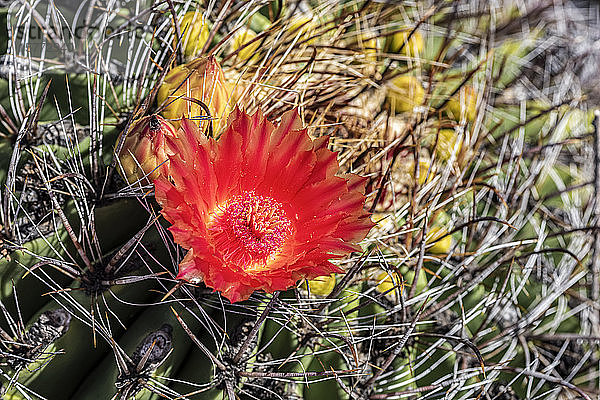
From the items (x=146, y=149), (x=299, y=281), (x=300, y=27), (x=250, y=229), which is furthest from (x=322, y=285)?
(x=300, y=27)

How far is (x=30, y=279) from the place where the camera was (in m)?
0.63

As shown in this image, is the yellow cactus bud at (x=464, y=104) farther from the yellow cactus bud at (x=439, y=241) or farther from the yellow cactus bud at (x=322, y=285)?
the yellow cactus bud at (x=322, y=285)

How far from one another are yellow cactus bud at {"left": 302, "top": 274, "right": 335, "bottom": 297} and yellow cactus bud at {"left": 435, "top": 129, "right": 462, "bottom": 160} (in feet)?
1.09

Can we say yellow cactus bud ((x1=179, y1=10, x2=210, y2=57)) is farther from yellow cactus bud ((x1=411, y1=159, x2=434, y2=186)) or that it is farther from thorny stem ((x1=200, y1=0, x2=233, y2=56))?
yellow cactus bud ((x1=411, y1=159, x2=434, y2=186))

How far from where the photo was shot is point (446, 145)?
925mm

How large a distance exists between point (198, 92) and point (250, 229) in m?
0.17

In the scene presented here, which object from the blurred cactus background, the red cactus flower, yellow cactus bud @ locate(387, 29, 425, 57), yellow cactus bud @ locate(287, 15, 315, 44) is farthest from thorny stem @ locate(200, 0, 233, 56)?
yellow cactus bud @ locate(387, 29, 425, 57)

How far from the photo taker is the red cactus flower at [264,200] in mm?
502

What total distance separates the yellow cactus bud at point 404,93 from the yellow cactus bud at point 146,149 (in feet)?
1.42

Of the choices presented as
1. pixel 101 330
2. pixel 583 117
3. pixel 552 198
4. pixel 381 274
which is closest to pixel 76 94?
pixel 101 330

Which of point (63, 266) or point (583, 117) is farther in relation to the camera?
point (583, 117)

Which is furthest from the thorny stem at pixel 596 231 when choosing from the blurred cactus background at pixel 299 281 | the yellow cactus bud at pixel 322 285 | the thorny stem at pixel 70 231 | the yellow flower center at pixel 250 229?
the thorny stem at pixel 70 231

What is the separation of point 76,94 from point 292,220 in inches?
12.9

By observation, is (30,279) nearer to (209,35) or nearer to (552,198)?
(209,35)
